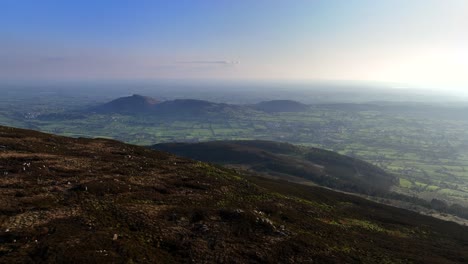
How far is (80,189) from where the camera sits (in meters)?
34.0

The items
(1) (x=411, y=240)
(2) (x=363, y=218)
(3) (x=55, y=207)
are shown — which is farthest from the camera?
(2) (x=363, y=218)

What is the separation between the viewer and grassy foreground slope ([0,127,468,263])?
942 inches

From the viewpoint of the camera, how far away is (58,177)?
3800cm

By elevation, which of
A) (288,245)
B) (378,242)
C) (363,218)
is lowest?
(363,218)

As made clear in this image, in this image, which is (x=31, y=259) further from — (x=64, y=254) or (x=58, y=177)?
(x=58, y=177)

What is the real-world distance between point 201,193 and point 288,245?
15.5 metres

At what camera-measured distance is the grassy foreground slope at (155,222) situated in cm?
2394

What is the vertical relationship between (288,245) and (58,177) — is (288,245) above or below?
below

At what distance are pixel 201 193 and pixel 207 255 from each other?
1676cm

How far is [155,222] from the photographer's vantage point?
96.9 ft

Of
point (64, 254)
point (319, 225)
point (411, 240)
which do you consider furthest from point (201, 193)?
point (411, 240)

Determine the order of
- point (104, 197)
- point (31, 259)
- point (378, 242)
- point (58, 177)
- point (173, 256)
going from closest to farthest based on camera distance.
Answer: point (31, 259)
point (173, 256)
point (104, 197)
point (58, 177)
point (378, 242)

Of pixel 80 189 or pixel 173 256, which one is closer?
pixel 173 256

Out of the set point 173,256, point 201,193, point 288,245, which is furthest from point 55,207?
point 288,245
